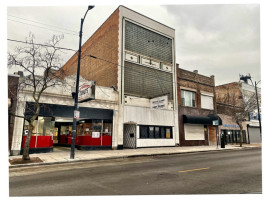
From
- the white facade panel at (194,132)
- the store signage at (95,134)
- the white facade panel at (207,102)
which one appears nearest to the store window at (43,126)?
the store signage at (95,134)

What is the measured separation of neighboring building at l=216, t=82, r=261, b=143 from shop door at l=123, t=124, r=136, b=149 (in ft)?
49.7

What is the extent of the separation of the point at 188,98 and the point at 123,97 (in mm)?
10202

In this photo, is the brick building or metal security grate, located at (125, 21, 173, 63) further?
metal security grate, located at (125, 21, 173, 63)

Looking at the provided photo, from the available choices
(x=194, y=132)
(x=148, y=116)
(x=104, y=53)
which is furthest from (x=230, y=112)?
(x=104, y=53)

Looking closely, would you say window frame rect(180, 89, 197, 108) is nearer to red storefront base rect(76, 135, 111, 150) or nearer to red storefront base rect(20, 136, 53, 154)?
red storefront base rect(76, 135, 111, 150)

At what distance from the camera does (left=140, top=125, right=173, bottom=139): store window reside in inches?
817

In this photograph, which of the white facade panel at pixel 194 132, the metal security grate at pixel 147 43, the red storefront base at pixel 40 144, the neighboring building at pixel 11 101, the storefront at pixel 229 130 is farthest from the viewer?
the storefront at pixel 229 130

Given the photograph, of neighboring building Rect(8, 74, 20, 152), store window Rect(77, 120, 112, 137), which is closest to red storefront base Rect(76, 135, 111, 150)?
store window Rect(77, 120, 112, 137)

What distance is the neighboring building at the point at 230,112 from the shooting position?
29806mm

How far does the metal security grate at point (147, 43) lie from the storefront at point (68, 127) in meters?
7.87

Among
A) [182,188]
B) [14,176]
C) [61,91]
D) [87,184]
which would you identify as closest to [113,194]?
[87,184]

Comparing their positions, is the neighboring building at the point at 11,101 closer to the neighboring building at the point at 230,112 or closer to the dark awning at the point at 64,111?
the dark awning at the point at 64,111

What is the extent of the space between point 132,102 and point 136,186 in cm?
1430

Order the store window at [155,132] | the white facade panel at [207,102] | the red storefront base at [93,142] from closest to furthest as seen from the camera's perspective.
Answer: the red storefront base at [93,142], the store window at [155,132], the white facade panel at [207,102]
